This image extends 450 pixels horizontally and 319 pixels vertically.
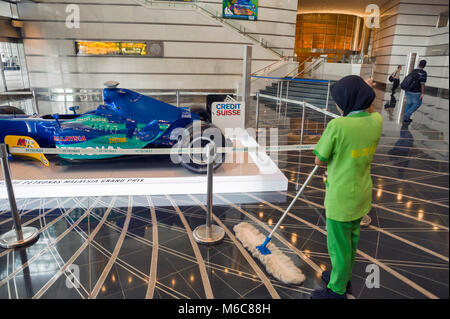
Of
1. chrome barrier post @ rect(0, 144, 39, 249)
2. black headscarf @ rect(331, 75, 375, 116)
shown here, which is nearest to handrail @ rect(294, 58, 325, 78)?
black headscarf @ rect(331, 75, 375, 116)

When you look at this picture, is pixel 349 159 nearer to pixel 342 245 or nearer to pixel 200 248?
pixel 342 245

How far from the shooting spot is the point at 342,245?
1983mm

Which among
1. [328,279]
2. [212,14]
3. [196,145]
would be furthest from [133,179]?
[212,14]

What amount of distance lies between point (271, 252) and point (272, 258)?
10 cm

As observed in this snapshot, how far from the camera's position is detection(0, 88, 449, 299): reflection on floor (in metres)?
2.28

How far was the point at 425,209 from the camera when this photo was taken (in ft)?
11.2

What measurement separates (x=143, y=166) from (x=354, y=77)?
11.3 feet

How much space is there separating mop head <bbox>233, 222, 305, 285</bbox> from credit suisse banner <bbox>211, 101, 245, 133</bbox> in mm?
1865

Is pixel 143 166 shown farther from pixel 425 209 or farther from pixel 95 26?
pixel 95 26

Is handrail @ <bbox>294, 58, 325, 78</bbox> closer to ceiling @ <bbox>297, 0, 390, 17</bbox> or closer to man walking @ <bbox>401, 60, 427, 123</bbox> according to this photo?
ceiling @ <bbox>297, 0, 390, 17</bbox>

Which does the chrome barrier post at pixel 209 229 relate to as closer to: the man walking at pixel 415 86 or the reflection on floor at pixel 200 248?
the reflection on floor at pixel 200 248
